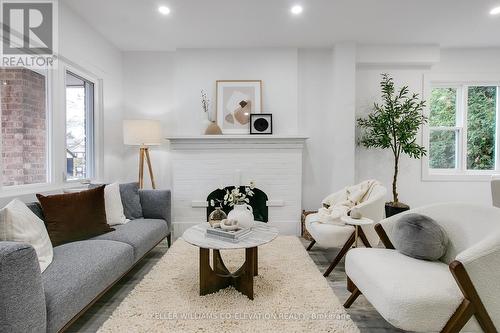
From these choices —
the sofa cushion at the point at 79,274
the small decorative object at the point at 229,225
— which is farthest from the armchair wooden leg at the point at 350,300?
the sofa cushion at the point at 79,274

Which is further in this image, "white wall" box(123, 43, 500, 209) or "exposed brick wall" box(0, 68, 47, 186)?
"white wall" box(123, 43, 500, 209)

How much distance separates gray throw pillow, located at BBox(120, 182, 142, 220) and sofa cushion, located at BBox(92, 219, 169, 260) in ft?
0.42

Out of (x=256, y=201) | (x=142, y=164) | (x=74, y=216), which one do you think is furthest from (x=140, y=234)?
(x=256, y=201)

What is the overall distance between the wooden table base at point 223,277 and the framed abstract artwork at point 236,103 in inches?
84.0

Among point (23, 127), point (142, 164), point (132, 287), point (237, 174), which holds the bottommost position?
point (132, 287)

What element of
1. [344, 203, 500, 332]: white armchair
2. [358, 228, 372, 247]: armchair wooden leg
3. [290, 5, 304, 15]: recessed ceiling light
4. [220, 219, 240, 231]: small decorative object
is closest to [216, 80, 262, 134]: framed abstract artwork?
[290, 5, 304, 15]: recessed ceiling light

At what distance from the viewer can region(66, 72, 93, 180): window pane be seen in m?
3.11

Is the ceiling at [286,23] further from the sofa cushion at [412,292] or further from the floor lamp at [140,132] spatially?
the sofa cushion at [412,292]

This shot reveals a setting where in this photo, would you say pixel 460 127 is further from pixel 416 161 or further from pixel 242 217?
pixel 242 217

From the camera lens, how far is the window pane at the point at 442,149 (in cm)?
412

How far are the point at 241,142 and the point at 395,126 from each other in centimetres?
206

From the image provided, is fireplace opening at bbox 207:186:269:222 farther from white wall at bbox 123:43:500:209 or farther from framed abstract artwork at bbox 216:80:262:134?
framed abstract artwork at bbox 216:80:262:134

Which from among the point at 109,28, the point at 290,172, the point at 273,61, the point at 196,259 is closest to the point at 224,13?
the point at 273,61

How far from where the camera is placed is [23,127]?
7.88ft
